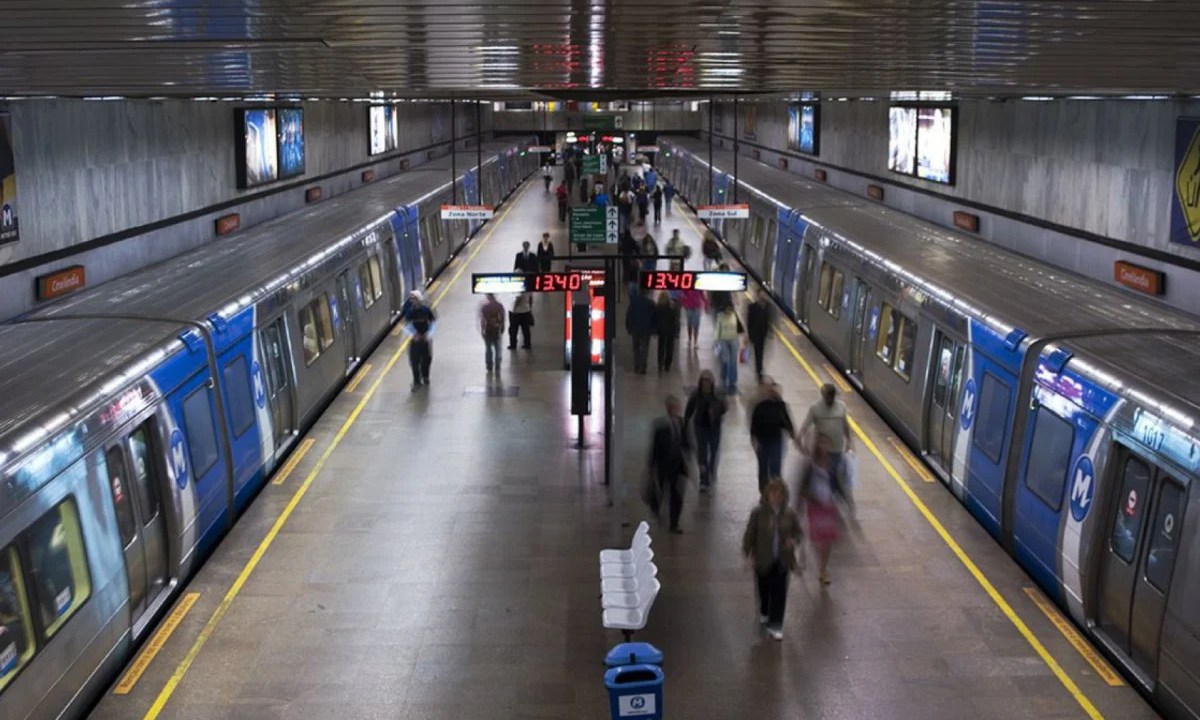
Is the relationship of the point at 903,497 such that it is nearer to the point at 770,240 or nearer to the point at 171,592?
the point at 171,592

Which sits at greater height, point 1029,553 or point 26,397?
point 26,397

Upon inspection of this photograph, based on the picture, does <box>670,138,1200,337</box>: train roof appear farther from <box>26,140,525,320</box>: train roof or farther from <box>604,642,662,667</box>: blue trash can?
<box>26,140,525,320</box>: train roof

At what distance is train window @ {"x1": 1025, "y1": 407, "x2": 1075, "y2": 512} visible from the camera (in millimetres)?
9750

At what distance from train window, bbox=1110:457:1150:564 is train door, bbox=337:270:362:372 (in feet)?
40.2

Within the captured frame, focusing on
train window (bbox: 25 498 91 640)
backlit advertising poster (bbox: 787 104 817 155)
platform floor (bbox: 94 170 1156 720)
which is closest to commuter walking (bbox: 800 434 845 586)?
platform floor (bbox: 94 170 1156 720)

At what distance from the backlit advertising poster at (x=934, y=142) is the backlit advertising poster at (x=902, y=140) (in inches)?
15.4

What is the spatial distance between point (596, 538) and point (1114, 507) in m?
4.73

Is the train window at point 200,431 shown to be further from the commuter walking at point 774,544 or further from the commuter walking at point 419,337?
the commuter walking at point 419,337

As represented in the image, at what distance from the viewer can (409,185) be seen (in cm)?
3331

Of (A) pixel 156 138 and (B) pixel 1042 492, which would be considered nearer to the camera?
(B) pixel 1042 492

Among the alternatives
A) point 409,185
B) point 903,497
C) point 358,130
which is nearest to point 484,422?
point 903,497

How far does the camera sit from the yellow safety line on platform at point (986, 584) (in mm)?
8344

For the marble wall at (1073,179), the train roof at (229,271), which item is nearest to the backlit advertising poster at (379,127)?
the train roof at (229,271)

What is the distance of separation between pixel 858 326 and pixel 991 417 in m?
6.28
